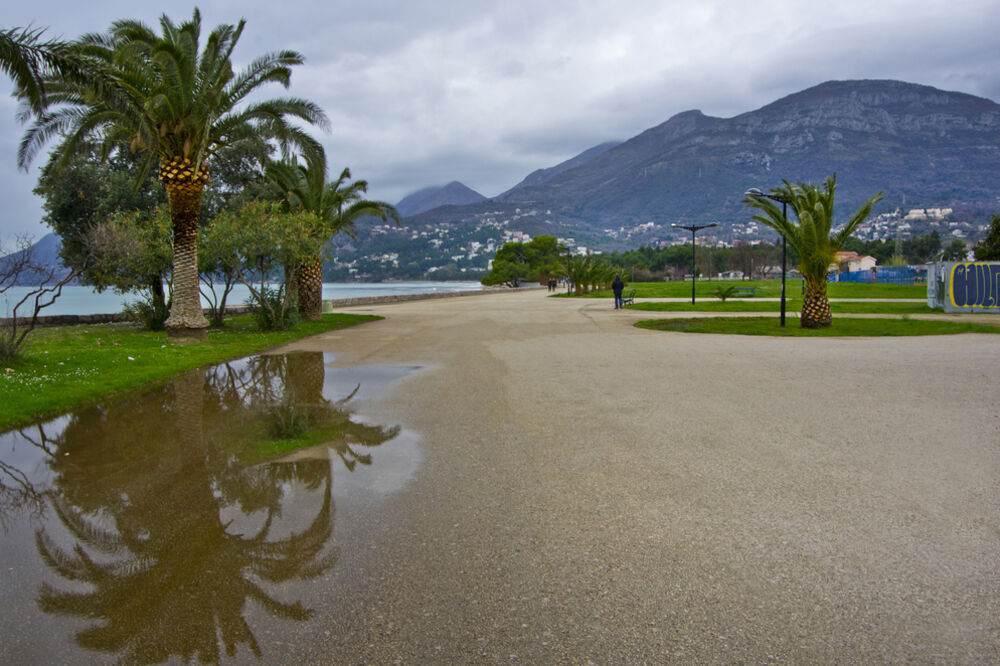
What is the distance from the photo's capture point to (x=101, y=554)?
3.56 metres

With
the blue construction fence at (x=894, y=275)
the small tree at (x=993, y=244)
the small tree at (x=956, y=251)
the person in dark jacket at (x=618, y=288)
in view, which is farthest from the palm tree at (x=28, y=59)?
the small tree at (x=956, y=251)

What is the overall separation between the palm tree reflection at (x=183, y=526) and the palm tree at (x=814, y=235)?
16384 millimetres

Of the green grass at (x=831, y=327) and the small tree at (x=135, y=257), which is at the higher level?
the small tree at (x=135, y=257)

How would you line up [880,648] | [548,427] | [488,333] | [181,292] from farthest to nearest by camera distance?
[488,333]
[181,292]
[548,427]
[880,648]

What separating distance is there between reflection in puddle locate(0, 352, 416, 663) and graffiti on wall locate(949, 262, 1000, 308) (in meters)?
26.3

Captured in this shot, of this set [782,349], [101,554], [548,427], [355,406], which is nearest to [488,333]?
[782,349]

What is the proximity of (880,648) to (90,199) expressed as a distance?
27365 mm

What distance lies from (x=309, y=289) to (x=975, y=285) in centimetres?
2665

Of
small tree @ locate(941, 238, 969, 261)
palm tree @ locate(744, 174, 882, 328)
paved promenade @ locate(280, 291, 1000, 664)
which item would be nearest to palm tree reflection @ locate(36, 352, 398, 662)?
paved promenade @ locate(280, 291, 1000, 664)

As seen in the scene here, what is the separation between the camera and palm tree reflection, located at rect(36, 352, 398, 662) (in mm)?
2850

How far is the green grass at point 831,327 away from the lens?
1670cm

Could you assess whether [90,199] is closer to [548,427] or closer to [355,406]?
[355,406]

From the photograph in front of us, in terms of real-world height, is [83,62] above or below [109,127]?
below

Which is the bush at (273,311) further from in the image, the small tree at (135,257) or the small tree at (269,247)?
the small tree at (135,257)
